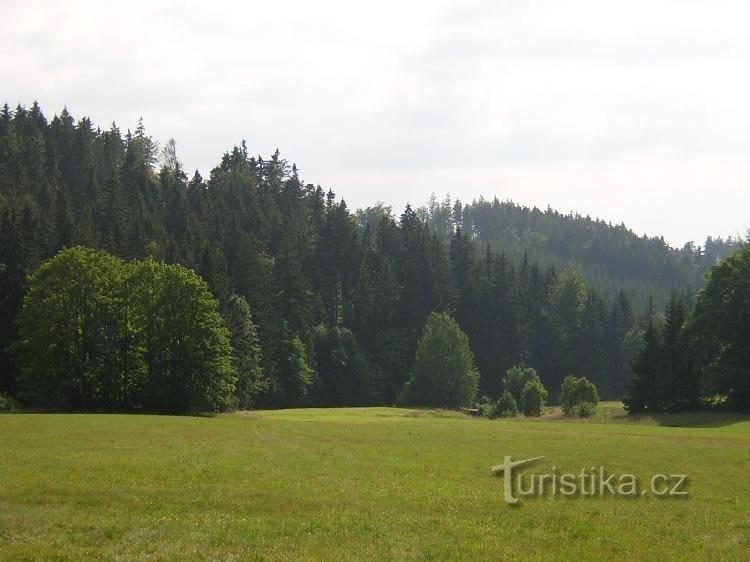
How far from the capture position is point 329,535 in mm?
23125

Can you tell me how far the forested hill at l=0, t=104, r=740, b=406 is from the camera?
110 m

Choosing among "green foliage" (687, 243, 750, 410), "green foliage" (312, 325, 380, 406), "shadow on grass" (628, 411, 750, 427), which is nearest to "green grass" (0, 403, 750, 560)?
"shadow on grass" (628, 411, 750, 427)

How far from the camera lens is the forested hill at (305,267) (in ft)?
362

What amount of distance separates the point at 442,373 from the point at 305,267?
4226 centimetres

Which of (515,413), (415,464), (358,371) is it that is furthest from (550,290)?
(415,464)

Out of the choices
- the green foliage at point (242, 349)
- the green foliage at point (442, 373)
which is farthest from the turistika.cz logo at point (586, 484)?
the green foliage at point (442, 373)

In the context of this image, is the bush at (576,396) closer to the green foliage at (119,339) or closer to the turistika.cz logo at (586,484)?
the green foliage at (119,339)

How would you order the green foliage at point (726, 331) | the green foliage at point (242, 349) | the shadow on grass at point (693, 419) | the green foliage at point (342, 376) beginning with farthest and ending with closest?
the green foliage at point (342, 376) < the green foliage at point (242, 349) < the green foliage at point (726, 331) < the shadow on grass at point (693, 419)

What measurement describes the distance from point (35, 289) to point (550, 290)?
127m

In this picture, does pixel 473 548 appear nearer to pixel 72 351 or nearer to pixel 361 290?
pixel 72 351

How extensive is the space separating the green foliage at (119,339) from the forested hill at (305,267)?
51.4 ft

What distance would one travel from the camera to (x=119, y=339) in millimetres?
74250

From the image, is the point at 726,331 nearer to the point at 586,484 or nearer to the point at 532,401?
the point at 532,401

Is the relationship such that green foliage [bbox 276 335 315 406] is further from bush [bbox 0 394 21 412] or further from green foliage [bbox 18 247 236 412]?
bush [bbox 0 394 21 412]
